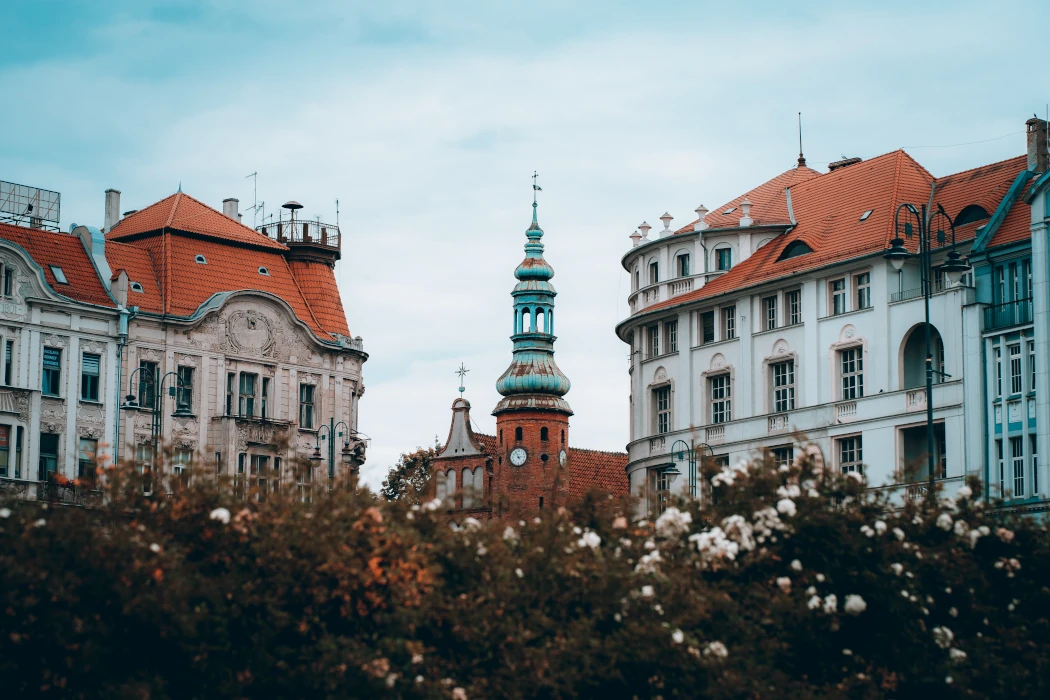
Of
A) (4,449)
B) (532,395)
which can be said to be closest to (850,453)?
(4,449)

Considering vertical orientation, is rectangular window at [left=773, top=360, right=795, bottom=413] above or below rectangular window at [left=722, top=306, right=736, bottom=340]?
below

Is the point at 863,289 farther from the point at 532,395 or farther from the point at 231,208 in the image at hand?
the point at 532,395

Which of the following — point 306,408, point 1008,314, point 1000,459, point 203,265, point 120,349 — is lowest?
point 1000,459

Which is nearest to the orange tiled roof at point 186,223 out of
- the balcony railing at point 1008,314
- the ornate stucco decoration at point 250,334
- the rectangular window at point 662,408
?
the ornate stucco decoration at point 250,334

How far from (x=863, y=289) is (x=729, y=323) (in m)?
7.69

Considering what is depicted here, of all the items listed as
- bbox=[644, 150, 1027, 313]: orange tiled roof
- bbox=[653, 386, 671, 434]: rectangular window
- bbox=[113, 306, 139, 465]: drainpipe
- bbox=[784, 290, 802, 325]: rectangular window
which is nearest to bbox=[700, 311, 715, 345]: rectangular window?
bbox=[644, 150, 1027, 313]: orange tiled roof

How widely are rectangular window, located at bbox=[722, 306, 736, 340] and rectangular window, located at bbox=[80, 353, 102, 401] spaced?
2565 centimetres

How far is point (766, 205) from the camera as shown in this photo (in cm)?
8812

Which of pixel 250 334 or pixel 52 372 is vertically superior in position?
pixel 250 334

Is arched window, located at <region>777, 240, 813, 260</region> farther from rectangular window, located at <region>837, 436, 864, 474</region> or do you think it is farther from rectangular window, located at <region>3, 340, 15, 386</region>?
rectangular window, located at <region>3, 340, 15, 386</region>

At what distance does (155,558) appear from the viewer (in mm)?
31453

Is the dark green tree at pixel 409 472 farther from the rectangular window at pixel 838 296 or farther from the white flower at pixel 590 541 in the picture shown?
the white flower at pixel 590 541

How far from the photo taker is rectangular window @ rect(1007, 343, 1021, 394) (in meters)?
68.8

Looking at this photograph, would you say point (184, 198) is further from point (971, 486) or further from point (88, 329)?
point (971, 486)
